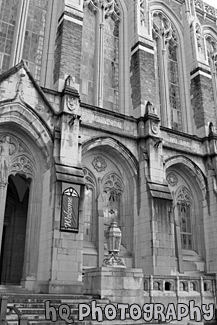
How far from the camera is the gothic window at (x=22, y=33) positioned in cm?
1591

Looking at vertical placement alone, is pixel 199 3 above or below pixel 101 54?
above

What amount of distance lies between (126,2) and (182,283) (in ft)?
51.9

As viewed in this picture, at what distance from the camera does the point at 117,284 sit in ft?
33.2

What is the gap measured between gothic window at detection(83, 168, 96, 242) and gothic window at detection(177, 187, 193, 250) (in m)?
5.02

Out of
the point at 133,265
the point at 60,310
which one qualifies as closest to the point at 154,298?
the point at 133,265

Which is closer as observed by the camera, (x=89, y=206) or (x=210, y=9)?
(x=89, y=206)

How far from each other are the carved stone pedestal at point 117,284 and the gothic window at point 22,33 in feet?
32.5

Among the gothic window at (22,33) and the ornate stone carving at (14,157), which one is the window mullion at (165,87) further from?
the ornate stone carving at (14,157)

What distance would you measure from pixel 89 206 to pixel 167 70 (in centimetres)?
1080

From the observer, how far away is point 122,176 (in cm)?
1558

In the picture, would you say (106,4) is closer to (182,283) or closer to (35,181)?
(35,181)

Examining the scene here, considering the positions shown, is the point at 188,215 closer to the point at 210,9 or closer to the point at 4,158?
the point at 4,158

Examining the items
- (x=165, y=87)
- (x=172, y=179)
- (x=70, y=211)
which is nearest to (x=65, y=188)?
(x=70, y=211)

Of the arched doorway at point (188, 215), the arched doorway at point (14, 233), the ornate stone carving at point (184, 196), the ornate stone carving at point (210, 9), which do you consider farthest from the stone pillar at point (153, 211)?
the ornate stone carving at point (210, 9)
